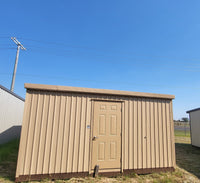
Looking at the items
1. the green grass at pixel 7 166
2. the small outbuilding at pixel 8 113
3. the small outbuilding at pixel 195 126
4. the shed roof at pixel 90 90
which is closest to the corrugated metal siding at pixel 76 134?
the shed roof at pixel 90 90

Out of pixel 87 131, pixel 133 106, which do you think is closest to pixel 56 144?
pixel 87 131

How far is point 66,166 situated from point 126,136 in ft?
6.17

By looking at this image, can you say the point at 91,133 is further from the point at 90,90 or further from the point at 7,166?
the point at 7,166

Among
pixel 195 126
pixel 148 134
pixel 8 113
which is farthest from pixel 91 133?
pixel 195 126

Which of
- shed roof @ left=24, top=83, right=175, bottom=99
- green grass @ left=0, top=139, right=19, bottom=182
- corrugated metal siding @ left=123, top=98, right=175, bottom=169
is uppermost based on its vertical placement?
shed roof @ left=24, top=83, right=175, bottom=99

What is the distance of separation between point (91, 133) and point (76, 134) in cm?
43

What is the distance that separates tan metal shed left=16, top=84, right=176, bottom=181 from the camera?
3213mm

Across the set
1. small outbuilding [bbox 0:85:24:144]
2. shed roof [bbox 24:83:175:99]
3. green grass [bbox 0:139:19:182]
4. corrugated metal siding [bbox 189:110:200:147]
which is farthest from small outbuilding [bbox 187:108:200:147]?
small outbuilding [bbox 0:85:24:144]

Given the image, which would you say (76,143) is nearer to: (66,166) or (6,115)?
(66,166)

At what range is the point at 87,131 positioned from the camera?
11.5ft

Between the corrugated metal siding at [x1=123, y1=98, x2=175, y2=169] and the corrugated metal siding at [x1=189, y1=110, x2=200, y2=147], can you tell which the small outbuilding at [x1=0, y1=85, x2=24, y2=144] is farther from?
the corrugated metal siding at [x1=189, y1=110, x2=200, y2=147]

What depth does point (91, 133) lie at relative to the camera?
11.5 feet

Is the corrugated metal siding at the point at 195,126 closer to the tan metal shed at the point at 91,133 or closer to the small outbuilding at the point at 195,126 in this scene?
the small outbuilding at the point at 195,126

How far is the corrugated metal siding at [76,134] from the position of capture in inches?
126
